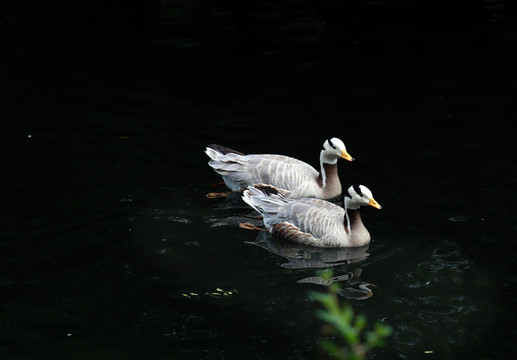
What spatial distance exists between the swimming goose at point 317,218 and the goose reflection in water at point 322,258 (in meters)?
0.09

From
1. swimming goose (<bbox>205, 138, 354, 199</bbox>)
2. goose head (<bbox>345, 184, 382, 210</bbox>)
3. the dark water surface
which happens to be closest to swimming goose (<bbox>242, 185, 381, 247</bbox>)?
goose head (<bbox>345, 184, 382, 210</bbox>)

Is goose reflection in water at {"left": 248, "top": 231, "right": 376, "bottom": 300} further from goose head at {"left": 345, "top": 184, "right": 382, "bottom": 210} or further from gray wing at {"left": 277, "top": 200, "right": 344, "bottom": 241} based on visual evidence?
goose head at {"left": 345, "top": 184, "right": 382, "bottom": 210}

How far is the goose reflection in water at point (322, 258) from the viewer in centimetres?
880

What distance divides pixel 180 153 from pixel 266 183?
1838 millimetres

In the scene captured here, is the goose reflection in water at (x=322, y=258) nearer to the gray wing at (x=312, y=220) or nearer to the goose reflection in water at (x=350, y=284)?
the goose reflection in water at (x=350, y=284)

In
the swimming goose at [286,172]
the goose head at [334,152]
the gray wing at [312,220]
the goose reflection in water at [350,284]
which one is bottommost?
the goose reflection in water at [350,284]

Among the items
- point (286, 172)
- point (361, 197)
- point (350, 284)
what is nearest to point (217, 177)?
point (286, 172)

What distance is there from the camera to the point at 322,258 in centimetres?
970

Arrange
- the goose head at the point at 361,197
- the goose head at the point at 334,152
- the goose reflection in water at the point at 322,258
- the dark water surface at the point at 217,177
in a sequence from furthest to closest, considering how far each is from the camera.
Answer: the goose head at the point at 334,152
the goose head at the point at 361,197
the goose reflection in water at the point at 322,258
the dark water surface at the point at 217,177

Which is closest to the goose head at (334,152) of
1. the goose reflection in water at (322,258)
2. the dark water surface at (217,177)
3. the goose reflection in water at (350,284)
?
the dark water surface at (217,177)

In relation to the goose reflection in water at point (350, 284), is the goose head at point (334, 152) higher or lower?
higher

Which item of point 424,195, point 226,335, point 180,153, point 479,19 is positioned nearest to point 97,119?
point 180,153

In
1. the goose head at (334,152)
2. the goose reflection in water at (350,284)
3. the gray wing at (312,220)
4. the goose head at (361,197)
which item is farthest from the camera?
the goose head at (334,152)

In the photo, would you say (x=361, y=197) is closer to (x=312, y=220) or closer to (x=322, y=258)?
(x=312, y=220)
